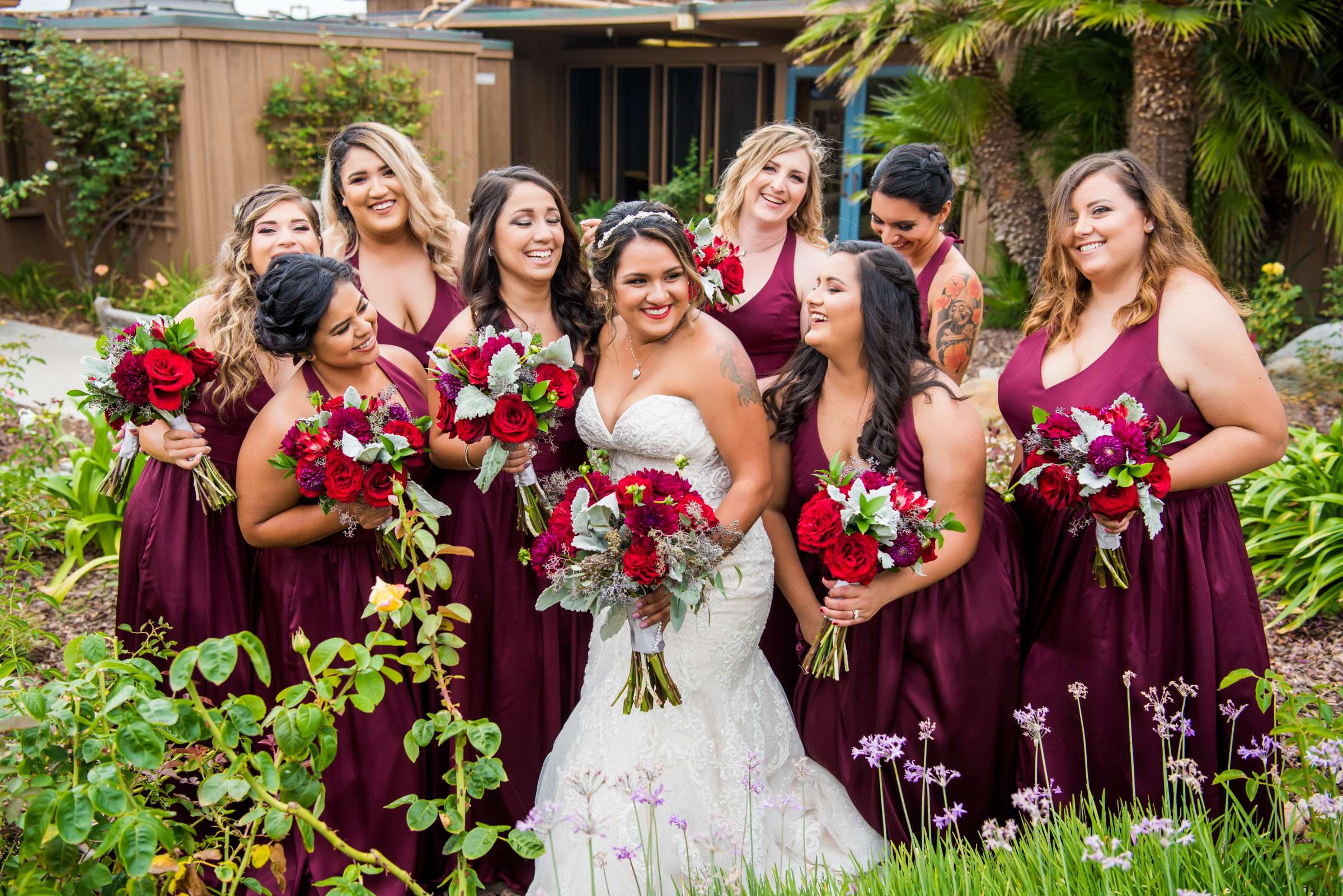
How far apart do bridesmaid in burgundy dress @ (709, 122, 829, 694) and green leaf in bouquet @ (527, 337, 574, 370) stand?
130cm

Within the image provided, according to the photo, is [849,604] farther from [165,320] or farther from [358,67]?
[358,67]

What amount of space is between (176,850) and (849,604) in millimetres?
1878

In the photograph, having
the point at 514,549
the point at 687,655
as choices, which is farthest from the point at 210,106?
the point at 687,655

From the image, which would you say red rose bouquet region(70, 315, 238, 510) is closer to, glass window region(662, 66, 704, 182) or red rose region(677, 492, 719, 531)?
red rose region(677, 492, 719, 531)

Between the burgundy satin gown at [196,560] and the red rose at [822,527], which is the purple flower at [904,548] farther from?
the burgundy satin gown at [196,560]

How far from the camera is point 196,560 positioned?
3.89 meters

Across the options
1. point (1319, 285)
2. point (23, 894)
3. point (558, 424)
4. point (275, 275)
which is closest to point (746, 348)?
point (558, 424)

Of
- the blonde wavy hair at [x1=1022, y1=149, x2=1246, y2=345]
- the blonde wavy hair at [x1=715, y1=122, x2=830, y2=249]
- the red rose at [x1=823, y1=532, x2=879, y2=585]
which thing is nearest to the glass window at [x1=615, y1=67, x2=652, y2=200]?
the blonde wavy hair at [x1=715, y1=122, x2=830, y2=249]

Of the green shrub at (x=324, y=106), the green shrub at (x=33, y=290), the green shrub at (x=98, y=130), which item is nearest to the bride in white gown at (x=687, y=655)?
the green shrub at (x=324, y=106)

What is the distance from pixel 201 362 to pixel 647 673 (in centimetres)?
179

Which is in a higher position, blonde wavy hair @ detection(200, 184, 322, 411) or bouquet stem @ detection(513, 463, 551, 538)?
blonde wavy hair @ detection(200, 184, 322, 411)

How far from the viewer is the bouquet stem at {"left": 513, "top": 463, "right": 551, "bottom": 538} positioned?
3.66 metres

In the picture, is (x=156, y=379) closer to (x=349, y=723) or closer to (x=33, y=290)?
(x=349, y=723)

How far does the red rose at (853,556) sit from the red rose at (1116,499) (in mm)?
680
